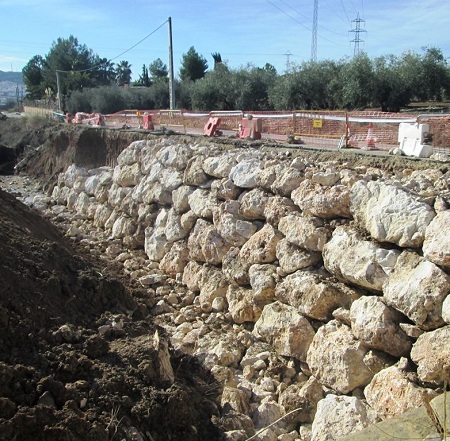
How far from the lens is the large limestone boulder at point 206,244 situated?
847 centimetres

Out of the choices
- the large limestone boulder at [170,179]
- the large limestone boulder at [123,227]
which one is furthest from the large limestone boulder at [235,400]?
the large limestone boulder at [123,227]

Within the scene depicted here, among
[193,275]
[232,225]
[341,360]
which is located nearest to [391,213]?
[341,360]

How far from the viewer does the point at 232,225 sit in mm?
8242

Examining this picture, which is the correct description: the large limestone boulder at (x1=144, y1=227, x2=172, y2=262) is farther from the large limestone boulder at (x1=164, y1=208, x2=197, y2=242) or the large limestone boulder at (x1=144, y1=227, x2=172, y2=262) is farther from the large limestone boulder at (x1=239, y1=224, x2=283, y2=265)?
the large limestone boulder at (x1=239, y1=224, x2=283, y2=265)

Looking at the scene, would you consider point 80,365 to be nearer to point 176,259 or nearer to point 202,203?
point 176,259

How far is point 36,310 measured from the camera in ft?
17.6

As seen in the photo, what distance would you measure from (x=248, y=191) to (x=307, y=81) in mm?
20051

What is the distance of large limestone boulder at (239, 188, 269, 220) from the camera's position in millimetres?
7934

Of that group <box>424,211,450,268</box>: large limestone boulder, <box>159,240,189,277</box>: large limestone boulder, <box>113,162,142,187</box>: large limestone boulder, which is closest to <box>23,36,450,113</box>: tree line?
<box>113,162,142,187</box>: large limestone boulder

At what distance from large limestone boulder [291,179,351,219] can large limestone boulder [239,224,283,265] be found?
584mm

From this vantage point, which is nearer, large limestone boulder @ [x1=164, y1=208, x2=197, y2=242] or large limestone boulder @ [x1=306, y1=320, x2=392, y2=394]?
large limestone boulder @ [x1=306, y1=320, x2=392, y2=394]

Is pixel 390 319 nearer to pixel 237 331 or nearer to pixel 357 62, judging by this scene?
pixel 237 331

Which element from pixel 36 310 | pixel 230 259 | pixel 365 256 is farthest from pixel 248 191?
pixel 36 310

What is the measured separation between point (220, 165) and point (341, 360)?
4.69m
